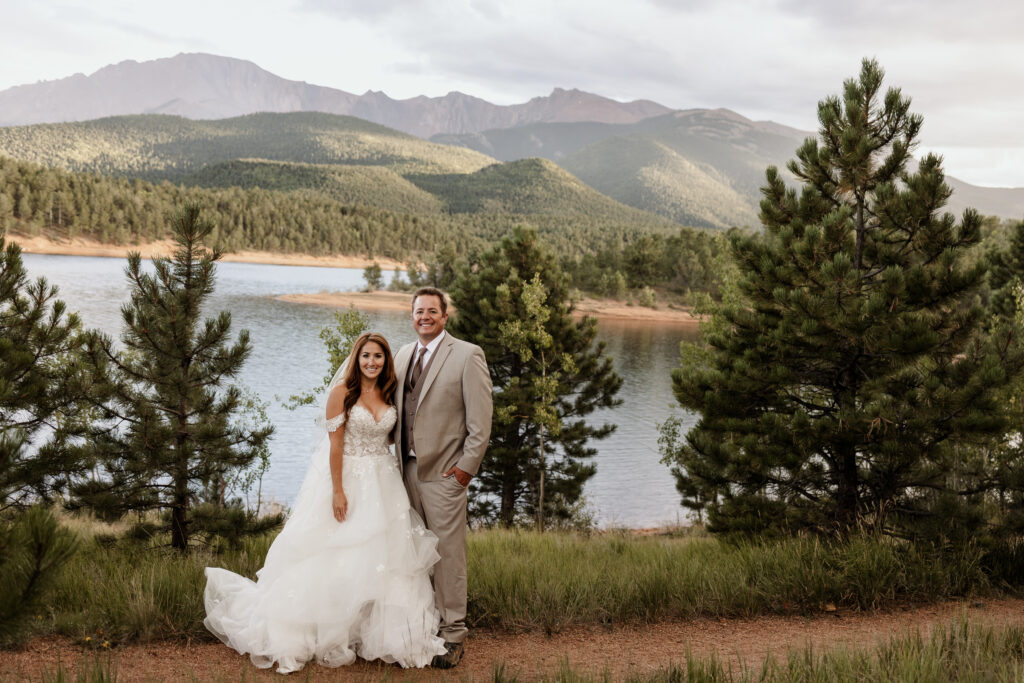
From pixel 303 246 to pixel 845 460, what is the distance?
413 ft

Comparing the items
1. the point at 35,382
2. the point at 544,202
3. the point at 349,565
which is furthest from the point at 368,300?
the point at 544,202

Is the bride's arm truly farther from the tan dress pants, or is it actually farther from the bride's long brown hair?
the tan dress pants

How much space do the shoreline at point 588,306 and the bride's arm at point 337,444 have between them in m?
65.9

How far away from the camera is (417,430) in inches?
186

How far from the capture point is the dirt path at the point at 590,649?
13.9 ft

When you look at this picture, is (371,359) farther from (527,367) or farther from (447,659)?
(527,367)

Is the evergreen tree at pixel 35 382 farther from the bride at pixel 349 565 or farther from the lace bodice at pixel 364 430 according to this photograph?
the lace bodice at pixel 364 430

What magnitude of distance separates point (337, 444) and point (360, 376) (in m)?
0.49

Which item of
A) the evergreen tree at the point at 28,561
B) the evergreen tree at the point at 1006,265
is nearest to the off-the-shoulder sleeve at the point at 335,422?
the evergreen tree at the point at 28,561

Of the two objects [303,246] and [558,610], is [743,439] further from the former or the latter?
[303,246]

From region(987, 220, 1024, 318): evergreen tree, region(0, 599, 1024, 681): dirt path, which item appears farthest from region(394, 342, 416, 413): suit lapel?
region(987, 220, 1024, 318): evergreen tree

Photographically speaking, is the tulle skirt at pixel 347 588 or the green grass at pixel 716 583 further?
the green grass at pixel 716 583

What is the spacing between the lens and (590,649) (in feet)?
16.8

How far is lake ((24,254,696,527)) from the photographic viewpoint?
23.0 metres
